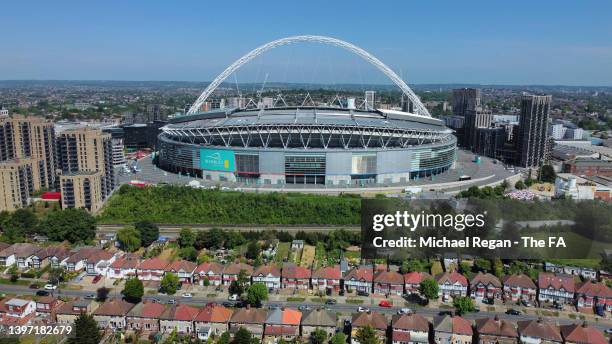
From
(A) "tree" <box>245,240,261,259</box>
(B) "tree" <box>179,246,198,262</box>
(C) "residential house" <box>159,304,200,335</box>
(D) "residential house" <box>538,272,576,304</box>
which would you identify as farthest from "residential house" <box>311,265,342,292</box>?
(D) "residential house" <box>538,272,576,304</box>

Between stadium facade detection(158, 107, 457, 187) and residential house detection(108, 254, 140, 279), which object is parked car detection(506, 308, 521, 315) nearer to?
residential house detection(108, 254, 140, 279)

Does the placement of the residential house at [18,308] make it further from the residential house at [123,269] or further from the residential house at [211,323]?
the residential house at [211,323]

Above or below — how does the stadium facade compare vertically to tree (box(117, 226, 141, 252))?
above

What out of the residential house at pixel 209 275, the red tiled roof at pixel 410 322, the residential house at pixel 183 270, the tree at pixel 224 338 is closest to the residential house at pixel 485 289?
the red tiled roof at pixel 410 322

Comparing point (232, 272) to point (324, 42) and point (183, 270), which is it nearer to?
point (183, 270)

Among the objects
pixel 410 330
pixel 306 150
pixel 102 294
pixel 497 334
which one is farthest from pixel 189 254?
pixel 306 150

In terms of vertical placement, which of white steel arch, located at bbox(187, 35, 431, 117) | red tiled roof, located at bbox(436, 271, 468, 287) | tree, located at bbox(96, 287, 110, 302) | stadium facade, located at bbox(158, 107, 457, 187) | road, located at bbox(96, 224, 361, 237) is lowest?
tree, located at bbox(96, 287, 110, 302)

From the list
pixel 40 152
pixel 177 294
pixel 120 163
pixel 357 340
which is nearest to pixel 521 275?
pixel 357 340

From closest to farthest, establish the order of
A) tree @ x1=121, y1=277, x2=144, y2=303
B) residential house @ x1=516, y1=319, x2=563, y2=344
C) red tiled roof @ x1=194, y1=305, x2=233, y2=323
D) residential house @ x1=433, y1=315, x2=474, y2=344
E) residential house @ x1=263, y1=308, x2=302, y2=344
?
residential house @ x1=516, y1=319, x2=563, y2=344 → residential house @ x1=433, y1=315, x2=474, y2=344 → residential house @ x1=263, y1=308, x2=302, y2=344 → red tiled roof @ x1=194, y1=305, x2=233, y2=323 → tree @ x1=121, y1=277, x2=144, y2=303
